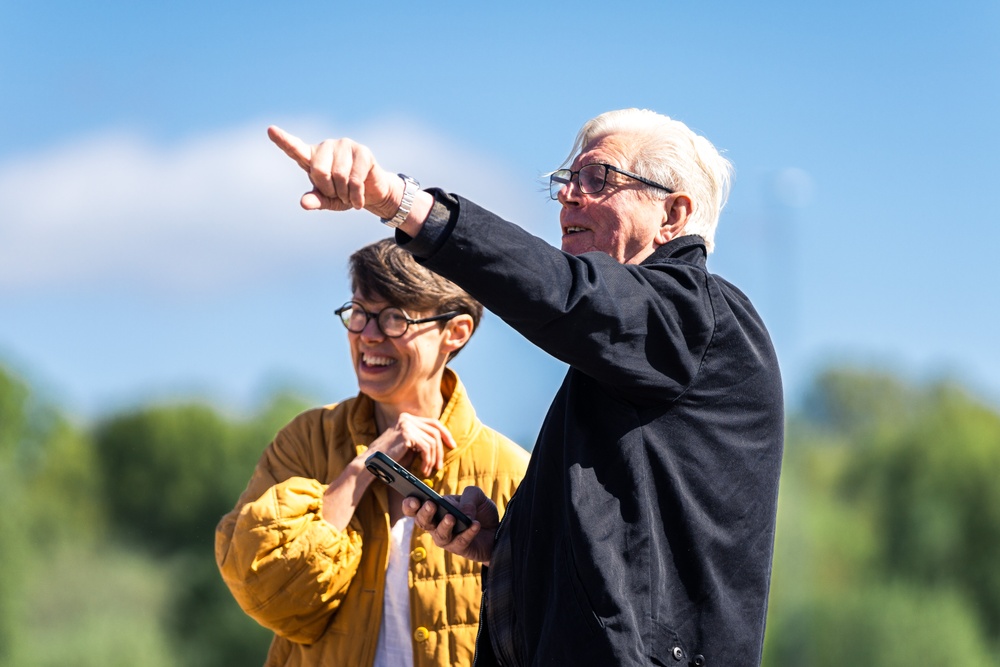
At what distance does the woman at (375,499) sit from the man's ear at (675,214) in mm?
1157

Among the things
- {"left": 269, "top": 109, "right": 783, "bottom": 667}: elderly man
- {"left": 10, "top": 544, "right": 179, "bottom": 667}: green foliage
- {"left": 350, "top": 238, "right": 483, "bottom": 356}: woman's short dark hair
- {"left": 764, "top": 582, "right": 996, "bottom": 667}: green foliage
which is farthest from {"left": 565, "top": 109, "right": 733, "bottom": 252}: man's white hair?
{"left": 10, "top": 544, "right": 179, "bottom": 667}: green foliage

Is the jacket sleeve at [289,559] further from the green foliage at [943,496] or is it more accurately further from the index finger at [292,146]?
the green foliage at [943,496]

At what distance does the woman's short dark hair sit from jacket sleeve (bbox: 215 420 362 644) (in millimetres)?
591

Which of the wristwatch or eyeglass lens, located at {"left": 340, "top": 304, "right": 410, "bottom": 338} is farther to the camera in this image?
eyeglass lens, located at {"left": 340, "top": 304, "right": 410, "bottom": 338}

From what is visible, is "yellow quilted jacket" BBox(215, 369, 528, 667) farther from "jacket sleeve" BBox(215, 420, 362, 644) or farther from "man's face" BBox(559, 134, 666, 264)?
"man's face" BBox(559, 134, 666, 264)

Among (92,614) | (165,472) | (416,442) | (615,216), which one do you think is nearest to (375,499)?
(416,442)

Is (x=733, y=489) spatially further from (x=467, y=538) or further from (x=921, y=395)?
(x=921, y=395)

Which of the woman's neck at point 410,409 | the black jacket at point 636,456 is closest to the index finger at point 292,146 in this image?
the black jacket at point 636,456

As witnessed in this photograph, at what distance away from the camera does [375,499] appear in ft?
12.8

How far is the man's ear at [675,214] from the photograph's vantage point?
9.83 feet

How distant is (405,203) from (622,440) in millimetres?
621

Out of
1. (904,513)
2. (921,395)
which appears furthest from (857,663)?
(921,395)

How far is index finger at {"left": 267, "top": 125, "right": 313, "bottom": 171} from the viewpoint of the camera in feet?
7.54

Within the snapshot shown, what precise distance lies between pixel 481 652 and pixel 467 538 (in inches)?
10.3
